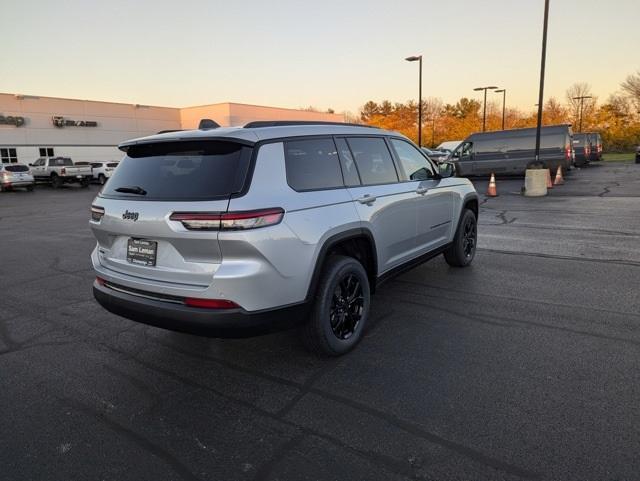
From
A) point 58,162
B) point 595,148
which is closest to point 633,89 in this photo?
point 595,148

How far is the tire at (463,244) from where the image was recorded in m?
6.02

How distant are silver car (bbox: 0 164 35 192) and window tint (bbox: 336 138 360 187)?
27284 millimetres

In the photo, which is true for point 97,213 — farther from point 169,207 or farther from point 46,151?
point 46,151

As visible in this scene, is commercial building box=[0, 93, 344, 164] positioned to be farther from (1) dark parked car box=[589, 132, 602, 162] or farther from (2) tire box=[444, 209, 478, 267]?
(2) tire box=[444, 209, 478, 267]

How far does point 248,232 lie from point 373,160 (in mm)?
1912

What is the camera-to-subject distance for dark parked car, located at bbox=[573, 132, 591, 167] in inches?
1141

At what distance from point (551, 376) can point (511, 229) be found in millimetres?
6478

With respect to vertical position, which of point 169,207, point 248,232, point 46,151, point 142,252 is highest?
point 46,151

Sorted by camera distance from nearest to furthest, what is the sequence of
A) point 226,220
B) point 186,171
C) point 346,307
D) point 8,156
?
point 226,220 → point 186,171 → point 346,307 → point 8,156

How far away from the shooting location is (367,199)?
157 inches

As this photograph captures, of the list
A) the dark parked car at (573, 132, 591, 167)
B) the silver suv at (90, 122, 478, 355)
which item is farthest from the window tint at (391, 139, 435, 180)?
the dark parked car at (573, 132, 591, 167)

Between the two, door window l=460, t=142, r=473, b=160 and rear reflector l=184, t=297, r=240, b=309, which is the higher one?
door window l=460, t=142, r=473, b=160

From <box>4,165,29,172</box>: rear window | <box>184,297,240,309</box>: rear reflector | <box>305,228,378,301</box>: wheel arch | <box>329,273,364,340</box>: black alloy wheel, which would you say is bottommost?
<box>329,273,364,340</box>: black alloy wheel

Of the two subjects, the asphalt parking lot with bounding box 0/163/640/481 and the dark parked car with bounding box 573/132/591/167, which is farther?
the dark parked car with bounding box 573/132/591/167
